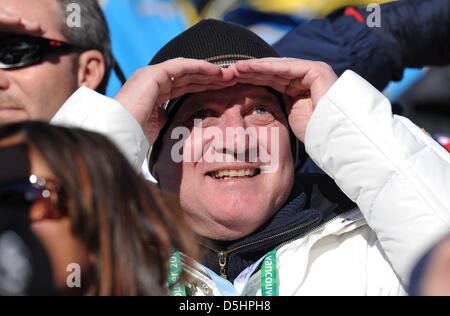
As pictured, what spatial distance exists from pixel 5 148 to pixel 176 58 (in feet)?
2.63

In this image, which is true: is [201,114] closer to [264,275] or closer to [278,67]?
[278,67]

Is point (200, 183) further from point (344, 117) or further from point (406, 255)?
point (406, 255)

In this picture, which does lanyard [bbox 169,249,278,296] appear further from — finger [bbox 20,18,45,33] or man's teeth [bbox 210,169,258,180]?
finger [bbox 20,18,45,33]

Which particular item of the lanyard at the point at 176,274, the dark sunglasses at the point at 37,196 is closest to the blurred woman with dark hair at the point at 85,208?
the dark sunglasses at the point at 37,196

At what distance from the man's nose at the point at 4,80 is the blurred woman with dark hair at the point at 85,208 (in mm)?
1058

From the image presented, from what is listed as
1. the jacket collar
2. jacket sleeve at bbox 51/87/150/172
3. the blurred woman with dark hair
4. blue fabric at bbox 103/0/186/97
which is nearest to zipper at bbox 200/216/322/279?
the jacket collar

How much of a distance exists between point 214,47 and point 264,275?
755mm

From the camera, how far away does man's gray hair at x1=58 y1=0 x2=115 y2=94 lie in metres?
2.23

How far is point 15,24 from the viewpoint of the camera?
1.99m

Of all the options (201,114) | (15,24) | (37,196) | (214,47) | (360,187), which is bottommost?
(360,187)

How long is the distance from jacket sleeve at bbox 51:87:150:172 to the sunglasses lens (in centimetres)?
56

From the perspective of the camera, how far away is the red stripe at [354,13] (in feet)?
9.13

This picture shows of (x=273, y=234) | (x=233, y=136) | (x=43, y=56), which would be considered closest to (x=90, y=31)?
(x=43, y=56)
